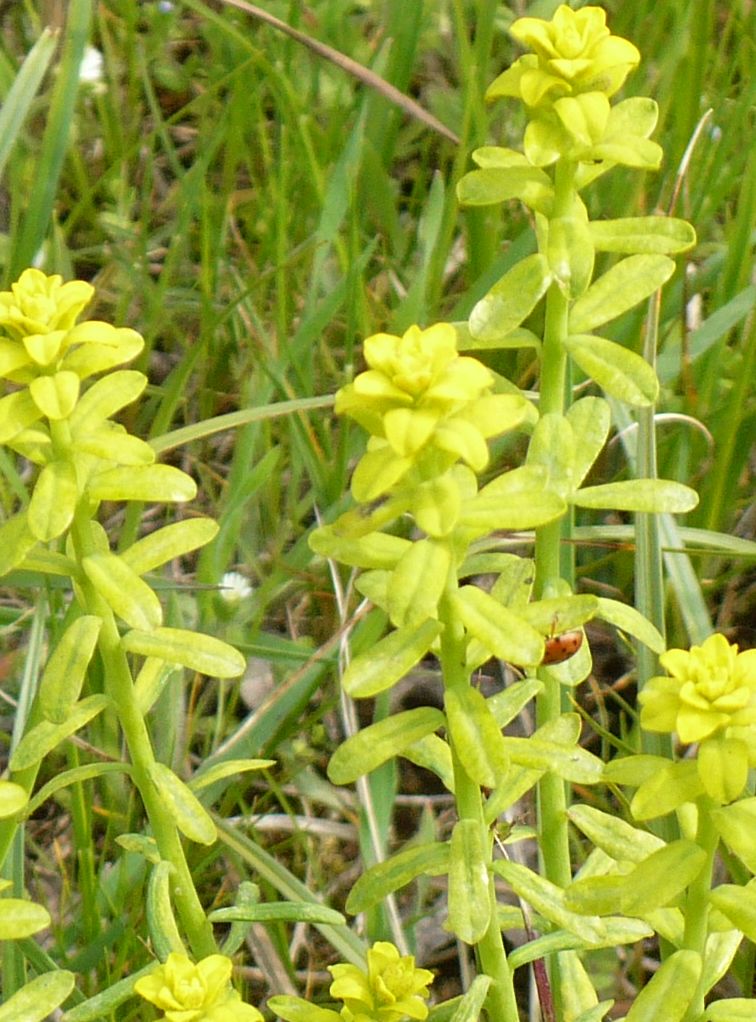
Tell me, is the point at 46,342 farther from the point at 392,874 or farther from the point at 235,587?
the point at 235,587

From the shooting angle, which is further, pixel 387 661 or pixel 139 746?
pixel 139 746

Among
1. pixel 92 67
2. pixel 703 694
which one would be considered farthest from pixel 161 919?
pixel 92 67

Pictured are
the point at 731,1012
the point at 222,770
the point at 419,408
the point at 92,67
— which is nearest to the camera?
the point at 419,408

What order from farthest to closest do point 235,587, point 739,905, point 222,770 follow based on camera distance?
point 235,587, point 222,770, point 739,905

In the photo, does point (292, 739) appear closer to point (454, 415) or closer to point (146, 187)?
point (146, 187)

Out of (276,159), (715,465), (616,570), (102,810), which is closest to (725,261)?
(715,465)

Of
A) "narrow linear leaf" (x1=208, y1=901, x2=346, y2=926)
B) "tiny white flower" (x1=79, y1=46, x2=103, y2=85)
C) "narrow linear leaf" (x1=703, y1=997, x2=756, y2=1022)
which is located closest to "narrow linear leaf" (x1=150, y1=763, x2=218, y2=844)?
"narrow linear leaf" (x1=208, y1=901, x2=346, y2=926)
